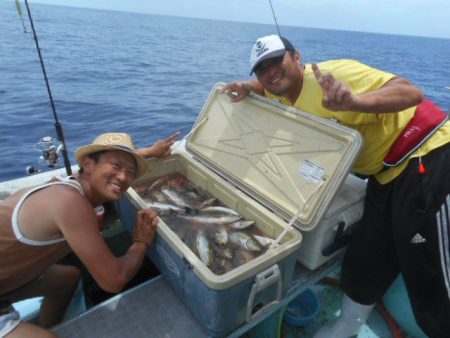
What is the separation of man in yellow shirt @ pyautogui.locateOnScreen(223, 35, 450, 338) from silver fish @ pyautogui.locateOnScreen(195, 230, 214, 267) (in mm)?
1099

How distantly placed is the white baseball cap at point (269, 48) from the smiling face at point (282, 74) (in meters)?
0.04

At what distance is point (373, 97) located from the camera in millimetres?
1848

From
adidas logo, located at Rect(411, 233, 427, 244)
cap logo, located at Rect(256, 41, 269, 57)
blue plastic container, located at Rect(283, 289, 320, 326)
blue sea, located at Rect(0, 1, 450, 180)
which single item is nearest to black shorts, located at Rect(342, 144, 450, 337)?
adidas logo, located at Rect(411, 233, 427, 244)

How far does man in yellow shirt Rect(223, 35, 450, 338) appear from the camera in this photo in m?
1.92

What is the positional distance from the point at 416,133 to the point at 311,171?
2.27 feet

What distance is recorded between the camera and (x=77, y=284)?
94.0 inches

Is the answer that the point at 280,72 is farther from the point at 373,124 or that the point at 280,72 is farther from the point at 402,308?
the point at 402,308

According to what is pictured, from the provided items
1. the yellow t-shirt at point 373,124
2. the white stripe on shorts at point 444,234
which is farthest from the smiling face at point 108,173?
the white stripe on shorts at point 444,234

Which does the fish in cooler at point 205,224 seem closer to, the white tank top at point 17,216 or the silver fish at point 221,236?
the silver fish at point 221,236

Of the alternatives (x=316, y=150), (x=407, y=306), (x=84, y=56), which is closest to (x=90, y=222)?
(x=316, y=150)

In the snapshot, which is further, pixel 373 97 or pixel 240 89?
pixel 240 89

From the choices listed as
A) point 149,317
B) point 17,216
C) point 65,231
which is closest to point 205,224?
point 149,317

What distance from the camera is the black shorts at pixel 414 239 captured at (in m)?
1.95

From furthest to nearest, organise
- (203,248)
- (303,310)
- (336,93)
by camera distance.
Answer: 1. (303,310)
2. (203,248)
3. (336,93)
